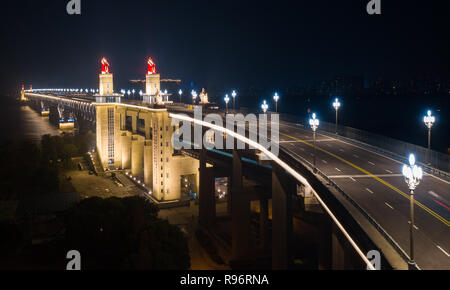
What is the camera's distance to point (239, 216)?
3981 cm

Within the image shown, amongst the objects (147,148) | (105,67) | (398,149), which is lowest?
(147,148)

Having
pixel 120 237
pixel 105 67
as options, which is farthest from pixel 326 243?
pixel 105 67

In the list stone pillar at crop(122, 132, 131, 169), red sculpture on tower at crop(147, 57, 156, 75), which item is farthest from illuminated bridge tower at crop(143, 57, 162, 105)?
stone pillar at crop(122, 132, 131, 169)

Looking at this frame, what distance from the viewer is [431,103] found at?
179 meters

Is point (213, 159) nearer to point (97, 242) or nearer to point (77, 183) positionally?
point (97, 242)

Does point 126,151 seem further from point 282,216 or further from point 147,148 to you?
point 282,216

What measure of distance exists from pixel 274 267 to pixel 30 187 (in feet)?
139

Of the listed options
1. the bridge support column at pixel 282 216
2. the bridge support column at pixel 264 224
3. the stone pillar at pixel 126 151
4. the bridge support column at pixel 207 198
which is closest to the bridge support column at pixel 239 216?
the bridge support column at pixel 264 224

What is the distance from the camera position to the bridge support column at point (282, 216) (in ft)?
97.6

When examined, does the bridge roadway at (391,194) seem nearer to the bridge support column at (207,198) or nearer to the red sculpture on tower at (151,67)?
the bridge support column at (207,198)

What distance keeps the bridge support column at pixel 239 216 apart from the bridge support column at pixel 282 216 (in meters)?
8.85

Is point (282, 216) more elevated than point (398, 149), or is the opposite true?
point (398, 149)

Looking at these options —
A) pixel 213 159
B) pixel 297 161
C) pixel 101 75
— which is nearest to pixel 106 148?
pixel 101 75

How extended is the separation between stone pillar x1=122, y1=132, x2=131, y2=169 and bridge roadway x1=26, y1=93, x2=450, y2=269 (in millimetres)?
46542
